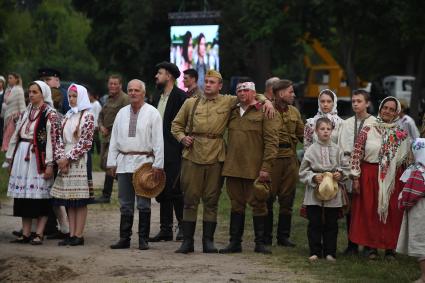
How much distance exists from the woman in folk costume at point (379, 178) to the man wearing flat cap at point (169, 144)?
2.32m

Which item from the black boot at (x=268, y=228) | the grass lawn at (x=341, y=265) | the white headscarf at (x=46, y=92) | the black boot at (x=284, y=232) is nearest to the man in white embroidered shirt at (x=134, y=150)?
the white headscarf at (x=46, y=92)

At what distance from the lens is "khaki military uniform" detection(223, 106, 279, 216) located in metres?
11.3

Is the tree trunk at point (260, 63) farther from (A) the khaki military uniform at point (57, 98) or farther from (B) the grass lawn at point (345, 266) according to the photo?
(B) the grass lawn at point (345, 266)

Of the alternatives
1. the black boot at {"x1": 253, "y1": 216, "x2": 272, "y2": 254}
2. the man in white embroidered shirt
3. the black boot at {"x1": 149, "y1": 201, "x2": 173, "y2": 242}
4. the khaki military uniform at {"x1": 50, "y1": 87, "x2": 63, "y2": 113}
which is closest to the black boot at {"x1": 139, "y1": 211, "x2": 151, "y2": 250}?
the man in white embroidered shirt

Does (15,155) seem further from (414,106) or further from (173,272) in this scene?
(414,106)

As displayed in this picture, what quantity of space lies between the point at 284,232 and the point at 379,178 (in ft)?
5.61

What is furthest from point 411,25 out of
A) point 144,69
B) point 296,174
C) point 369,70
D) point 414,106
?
point 369,70

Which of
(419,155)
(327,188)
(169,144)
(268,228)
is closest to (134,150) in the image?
(169,144)

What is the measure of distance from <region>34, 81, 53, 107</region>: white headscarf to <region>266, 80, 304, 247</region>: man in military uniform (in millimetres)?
2655

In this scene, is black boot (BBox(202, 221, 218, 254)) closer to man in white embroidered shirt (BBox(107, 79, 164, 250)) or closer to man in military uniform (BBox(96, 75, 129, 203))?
man in white embroidered shirt (BBox(107, 79, 164, 250))

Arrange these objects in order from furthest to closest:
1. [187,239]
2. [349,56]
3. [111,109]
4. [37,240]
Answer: [349,56]
[111,109]
[37,240]
[187,239]

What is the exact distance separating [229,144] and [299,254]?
148cm

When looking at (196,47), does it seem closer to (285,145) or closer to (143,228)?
(285,145)

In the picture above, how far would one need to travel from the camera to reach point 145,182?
1142cm
